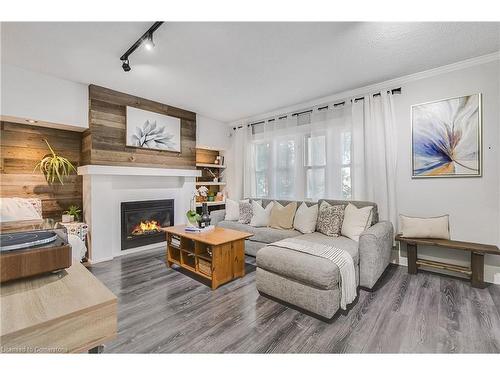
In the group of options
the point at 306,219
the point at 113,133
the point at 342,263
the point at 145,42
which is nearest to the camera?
the point at 342,263

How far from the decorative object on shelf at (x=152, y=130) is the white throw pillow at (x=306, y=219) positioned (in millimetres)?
2472

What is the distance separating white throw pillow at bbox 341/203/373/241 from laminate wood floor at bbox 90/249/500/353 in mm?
611

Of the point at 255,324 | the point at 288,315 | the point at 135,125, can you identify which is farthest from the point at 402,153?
the point at 135,125

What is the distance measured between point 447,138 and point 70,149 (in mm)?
5154

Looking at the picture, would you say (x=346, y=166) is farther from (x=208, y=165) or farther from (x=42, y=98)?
(x=42, y=98)

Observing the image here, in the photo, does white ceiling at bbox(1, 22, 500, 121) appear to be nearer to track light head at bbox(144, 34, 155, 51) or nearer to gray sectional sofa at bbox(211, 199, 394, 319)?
track light head at bbox(144, 34, 155, 51)

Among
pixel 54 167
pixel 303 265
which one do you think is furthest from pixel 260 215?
pixel 54 167

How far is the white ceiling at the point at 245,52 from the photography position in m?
2.04

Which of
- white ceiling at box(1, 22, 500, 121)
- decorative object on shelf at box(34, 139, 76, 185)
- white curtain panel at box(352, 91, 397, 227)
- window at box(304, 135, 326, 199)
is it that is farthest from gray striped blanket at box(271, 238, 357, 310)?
decorative object on shelf at box(34, 139, 76, 185)

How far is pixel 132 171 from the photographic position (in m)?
3.56

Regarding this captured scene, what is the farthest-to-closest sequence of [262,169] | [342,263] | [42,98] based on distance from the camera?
Result: [262,169] < [42,98] < [342,263]

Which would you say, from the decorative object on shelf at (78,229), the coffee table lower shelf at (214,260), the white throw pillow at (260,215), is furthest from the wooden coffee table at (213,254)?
the decorative object on shelf at (78,229)

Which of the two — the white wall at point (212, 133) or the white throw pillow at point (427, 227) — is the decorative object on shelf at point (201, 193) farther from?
the white throw pillow at point (427, 227)

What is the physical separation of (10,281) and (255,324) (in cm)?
160
